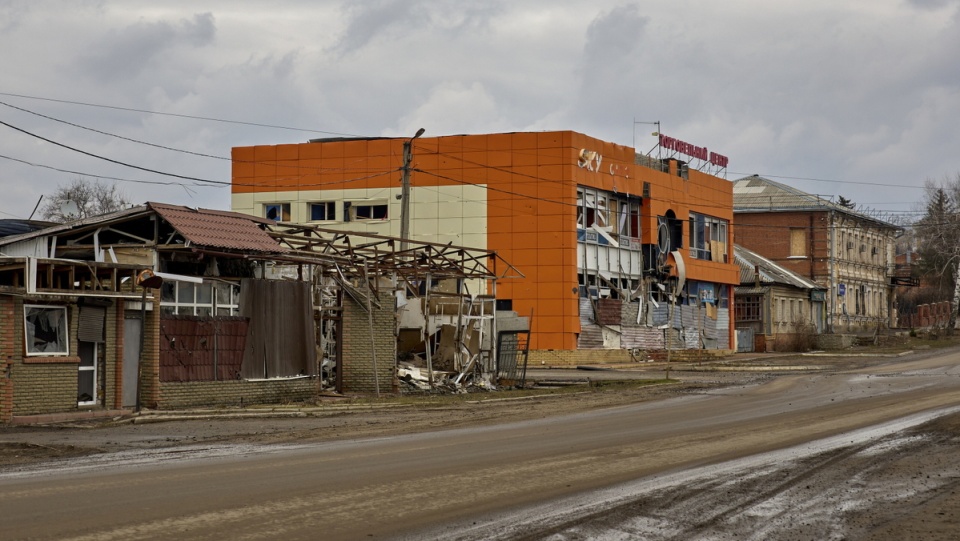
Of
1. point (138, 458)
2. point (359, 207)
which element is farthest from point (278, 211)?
point (138, 458)

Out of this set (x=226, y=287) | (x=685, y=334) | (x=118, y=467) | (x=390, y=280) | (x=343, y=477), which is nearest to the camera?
(x=343, y=477)

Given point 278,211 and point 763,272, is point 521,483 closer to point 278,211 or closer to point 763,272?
point 278,211

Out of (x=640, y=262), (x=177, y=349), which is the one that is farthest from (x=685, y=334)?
(x=177, y=349)

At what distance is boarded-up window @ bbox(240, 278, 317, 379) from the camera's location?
27234 millimetres

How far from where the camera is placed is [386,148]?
57.5 metres

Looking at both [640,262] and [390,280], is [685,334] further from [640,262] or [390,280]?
[390,280]

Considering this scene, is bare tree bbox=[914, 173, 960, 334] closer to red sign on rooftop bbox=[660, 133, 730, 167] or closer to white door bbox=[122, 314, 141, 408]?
red sign on rooftop bbox=[660, 133, 730, 167]

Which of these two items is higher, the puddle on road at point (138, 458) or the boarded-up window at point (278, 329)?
the boarded-up window at point (278, 329)

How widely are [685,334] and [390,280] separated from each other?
111 ft

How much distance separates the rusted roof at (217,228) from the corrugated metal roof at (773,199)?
193 feet

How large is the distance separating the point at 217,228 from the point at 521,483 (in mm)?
16328

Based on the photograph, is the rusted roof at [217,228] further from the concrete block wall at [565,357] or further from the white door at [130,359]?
the concrete block wall at [565,357]

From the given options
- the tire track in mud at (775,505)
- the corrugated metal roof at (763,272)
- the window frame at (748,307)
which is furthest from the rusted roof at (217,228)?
the corrugated metal roof at (763,272)

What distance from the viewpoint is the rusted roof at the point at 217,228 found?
25.4m
